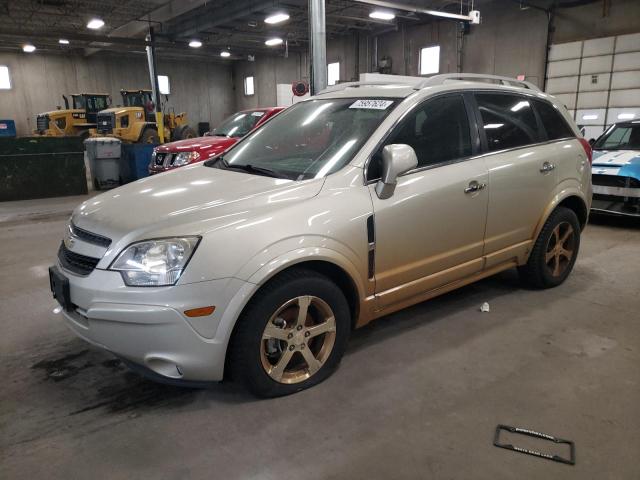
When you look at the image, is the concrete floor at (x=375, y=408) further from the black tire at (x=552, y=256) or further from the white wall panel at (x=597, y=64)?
the white wall panel at (x=597, y=64)

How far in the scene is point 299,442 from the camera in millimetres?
2133

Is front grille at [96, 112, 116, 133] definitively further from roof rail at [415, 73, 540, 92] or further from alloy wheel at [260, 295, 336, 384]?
alloy wheel at [260, 295, 336, 384]

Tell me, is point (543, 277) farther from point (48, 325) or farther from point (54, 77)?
point (54, 77)

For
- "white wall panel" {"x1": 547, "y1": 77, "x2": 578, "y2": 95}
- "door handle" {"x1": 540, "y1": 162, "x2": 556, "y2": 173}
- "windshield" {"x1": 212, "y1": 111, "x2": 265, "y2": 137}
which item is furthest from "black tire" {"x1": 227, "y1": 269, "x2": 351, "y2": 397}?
"white wall panel" {"x1": 547, "y1": 77, "x2": 578, "y2": 95}

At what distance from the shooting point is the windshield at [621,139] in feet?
22.1

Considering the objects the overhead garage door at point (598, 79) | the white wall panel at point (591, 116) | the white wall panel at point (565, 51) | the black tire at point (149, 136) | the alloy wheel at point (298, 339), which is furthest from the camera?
the black tire at point (149, 136)

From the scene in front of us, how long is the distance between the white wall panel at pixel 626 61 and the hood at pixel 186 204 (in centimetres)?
1225

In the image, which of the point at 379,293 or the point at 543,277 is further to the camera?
the point at 543,277

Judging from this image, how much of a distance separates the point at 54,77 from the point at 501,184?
25.7 m

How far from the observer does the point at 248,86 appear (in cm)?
2694

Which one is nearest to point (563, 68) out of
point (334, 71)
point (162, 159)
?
point (334, 71)

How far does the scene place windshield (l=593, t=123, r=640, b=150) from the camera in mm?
6727

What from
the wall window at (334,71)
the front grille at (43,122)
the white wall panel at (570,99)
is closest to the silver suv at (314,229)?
the white wall panel at (570,99)

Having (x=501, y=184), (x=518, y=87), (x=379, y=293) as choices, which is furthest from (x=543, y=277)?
(x=379, y=293)
